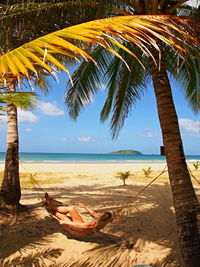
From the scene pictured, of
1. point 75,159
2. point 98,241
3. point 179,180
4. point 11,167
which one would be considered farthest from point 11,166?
point 75,159

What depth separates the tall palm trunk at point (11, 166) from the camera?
12.8ft

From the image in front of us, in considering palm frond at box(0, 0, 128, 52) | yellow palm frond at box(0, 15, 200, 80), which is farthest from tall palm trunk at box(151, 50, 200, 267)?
yellow palm frond at box(0, 15, 200, 80)

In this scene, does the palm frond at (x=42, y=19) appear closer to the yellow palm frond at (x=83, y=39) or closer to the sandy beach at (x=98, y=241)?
the yellow palm frond at (x=83, y=39)

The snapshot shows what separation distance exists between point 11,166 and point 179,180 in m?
3.03

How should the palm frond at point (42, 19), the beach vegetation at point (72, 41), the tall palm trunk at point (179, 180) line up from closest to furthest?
1. the beach vegetation at point (72, 41)
2. the tall palm trunk at point (179, 180)
3. the palm frond at point (42, 19)

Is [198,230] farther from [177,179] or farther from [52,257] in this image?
[52,257]

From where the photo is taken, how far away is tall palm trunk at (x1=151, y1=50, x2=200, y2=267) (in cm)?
213

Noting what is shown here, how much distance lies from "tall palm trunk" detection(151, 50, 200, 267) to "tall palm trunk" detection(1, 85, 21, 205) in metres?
2.76

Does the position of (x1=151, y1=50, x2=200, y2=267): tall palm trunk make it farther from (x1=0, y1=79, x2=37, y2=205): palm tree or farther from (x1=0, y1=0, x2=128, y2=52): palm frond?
(x1=0, y1=79, x2=37, y2=205): palm tree

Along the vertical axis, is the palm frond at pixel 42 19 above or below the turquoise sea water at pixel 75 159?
above

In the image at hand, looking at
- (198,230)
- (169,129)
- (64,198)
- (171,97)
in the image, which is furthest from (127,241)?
(64,198)

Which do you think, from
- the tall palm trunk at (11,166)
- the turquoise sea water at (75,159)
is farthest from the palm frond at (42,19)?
the turquoise sea water at (75,159)

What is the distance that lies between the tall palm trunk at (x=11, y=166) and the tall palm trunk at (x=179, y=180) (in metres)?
2.76

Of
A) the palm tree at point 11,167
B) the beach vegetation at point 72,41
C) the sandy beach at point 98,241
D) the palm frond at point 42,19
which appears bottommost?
the sandy beach at point 98,241
